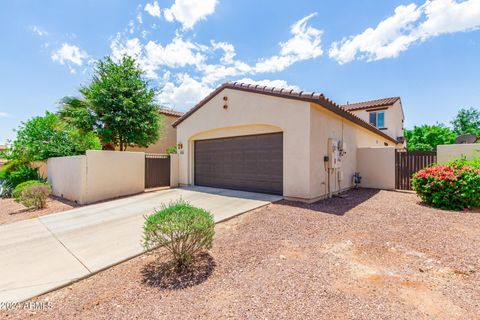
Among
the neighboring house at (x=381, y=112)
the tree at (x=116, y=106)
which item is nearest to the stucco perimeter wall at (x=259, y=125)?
the tree at (x=116, y=106)

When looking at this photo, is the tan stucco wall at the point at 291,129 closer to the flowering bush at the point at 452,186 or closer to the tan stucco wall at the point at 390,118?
the flowering bush at the point at 452,186

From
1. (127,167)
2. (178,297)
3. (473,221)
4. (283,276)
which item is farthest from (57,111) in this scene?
(473,221)

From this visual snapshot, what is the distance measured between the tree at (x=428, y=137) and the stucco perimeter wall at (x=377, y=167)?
64.9ft

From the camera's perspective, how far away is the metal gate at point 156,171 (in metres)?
11.4

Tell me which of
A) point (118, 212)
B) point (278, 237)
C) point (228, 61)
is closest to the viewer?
point (278, 237)

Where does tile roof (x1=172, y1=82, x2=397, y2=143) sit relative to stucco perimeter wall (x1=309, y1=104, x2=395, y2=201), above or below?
above

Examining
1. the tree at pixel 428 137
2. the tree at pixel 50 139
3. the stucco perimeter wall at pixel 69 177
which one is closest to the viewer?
the stucco perimeter wall at pixel 69 177

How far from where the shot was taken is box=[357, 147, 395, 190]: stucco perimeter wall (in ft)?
37.2

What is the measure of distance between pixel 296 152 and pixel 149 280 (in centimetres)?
612

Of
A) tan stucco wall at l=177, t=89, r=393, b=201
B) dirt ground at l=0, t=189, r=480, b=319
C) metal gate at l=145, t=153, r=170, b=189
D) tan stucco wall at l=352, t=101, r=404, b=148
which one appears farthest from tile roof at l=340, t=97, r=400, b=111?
dirt ground at l=0, t=189, r=480, b=319

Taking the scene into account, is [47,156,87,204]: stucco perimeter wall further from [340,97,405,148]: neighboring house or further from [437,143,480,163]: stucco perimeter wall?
[340,97,405,148]: neighboring house

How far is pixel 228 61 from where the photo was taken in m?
13.1

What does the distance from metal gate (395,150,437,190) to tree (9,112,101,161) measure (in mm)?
16193

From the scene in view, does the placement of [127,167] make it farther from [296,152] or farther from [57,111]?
[296,152]
